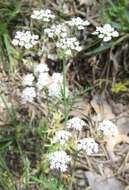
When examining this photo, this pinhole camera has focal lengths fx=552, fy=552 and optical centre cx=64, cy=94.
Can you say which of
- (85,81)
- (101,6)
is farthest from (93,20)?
(85,81)

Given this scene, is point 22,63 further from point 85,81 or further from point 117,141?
point 117,141

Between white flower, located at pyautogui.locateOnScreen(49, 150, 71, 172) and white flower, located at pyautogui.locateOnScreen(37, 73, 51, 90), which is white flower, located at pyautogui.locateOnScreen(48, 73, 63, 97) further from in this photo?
white flower, located at pyautogui.locateOnScreen(49, 150, 71, 172)

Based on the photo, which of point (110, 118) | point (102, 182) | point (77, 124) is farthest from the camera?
point (110, 118)

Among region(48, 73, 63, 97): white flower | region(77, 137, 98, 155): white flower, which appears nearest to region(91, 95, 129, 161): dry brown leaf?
region(48, 73, 63, 97): white flower

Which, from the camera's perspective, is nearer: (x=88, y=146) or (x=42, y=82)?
(x=88, y=146)

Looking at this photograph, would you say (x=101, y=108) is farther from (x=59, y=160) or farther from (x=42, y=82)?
(x=59, y=160)

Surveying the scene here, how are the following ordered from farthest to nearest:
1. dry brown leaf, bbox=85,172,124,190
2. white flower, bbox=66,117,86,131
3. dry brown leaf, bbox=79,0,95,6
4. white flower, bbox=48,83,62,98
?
dry brown leaf, bbox=79,0,95,6, dry brown leaf, bbox=85,172,124,190, white flower, bbox=48,83,62,98, white flower, bbox=66,117,86,131

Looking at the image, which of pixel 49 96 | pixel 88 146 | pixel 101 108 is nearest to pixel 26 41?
pixel 49 96

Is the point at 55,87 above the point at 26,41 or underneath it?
underneath

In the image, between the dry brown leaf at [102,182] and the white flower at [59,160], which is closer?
the white flower at [59,160]

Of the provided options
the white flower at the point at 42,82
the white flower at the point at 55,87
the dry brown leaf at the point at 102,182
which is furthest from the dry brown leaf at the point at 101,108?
the white flower at the point at 42,82

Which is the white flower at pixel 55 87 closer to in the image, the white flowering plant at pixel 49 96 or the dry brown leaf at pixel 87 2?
the white flowering plant at pixel 49 96
